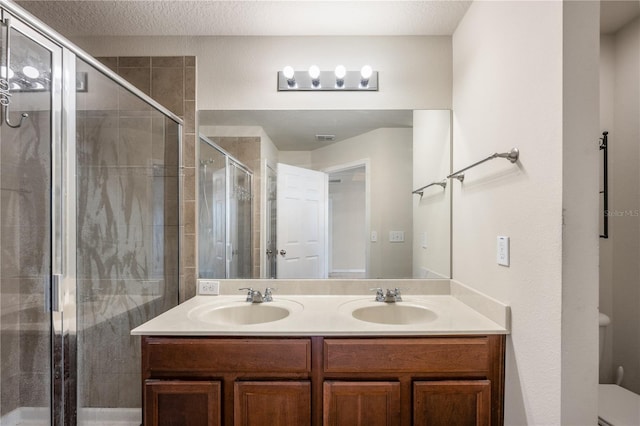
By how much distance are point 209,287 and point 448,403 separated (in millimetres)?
1386

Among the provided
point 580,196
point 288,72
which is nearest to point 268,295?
point 288,72

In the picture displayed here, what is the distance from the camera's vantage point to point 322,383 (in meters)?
1.29

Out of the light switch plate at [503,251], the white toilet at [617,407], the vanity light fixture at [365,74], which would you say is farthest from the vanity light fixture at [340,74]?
the white toilet at [617,407]

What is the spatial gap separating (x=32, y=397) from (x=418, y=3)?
2509 millimetres

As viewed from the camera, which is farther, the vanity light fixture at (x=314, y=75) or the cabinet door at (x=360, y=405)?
the vanity light fixture at (x=314, y=75)

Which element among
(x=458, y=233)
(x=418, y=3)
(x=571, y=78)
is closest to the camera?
(x=571, y=78)

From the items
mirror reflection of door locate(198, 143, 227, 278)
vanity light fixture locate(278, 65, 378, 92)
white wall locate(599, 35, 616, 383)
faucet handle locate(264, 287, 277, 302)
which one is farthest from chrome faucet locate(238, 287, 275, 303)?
white wall locate(599, 35, 616, 383)

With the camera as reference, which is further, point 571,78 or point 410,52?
point 410,52

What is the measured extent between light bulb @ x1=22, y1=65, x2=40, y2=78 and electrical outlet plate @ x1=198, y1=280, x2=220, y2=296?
123 centimetres

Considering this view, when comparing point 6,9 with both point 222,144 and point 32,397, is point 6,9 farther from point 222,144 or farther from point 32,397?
point 32,397

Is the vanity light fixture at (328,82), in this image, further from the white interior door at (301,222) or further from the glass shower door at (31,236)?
the glass shower door at (31,236)

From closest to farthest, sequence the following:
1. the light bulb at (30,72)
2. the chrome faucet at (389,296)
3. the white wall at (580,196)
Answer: the white wall at (580,196) → the light bulb at (30,72) → the chrome faucet at (389,296)

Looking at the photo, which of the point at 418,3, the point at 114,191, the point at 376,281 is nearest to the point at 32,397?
the point at 114,191

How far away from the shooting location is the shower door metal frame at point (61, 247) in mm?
1156
